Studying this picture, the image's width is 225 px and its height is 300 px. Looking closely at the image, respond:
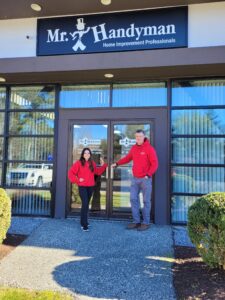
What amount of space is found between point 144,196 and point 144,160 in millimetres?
715

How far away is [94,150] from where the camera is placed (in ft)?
24.4

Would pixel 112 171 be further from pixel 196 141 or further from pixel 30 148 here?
pixel 30 148

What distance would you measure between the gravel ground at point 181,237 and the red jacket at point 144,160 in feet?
4.06

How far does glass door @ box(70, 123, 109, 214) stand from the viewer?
24.1 feet

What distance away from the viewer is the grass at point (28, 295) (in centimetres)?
374

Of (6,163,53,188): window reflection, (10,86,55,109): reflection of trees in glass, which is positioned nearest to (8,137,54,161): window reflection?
(6,163,53,188): window reflection

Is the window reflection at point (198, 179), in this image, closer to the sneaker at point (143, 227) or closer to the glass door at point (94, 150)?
the sneaker at point (143, 227)

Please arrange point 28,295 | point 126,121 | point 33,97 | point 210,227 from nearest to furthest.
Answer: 1. point 28,295
2. point 210,227
3. point 126,121
4. point 33,97

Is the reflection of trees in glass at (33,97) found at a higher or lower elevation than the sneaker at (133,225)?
higher

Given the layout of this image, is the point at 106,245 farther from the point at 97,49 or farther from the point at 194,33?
the point at 194,33

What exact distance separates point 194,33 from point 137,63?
133 cm

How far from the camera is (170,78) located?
23.6 ft

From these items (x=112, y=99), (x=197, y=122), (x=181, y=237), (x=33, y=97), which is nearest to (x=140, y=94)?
(x=112, y=99)

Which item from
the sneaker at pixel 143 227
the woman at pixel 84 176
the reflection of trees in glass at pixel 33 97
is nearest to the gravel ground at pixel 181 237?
the sneaker at pixel 143 227
